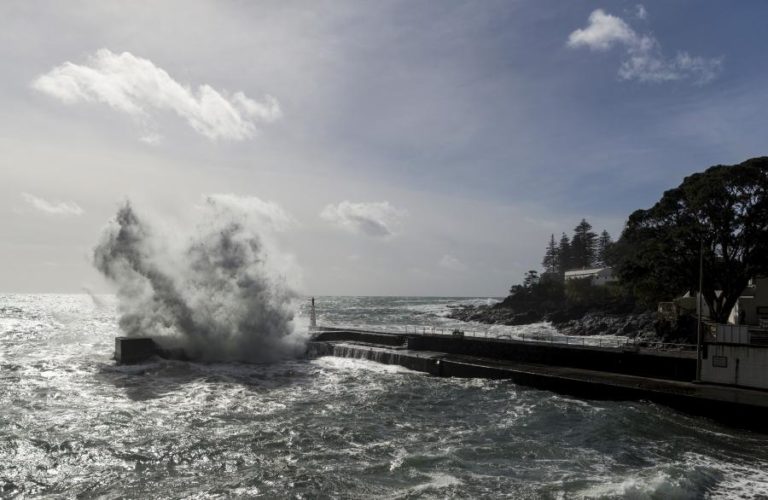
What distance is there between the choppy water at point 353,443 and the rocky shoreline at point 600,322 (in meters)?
20.8

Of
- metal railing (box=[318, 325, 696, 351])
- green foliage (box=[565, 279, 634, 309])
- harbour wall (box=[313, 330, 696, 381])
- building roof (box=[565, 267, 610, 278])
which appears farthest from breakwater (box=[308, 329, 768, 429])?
building roof (box=[565, 267, 610, 278])

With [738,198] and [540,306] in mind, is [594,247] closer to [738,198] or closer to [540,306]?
[540,306]

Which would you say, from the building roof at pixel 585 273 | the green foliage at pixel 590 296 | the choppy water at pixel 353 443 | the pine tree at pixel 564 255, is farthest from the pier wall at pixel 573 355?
the pine tree at pixel 564 255

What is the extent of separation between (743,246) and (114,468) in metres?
29.6

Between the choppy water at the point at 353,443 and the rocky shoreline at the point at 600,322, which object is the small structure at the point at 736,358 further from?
the rocky shoreline at the point at 600,322

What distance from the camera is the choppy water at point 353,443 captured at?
10961mm

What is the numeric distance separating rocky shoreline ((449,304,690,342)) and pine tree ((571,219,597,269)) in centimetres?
3754

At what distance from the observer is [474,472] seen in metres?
11.9

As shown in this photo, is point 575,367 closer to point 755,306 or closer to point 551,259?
point 755,306

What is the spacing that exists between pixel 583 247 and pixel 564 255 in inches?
176

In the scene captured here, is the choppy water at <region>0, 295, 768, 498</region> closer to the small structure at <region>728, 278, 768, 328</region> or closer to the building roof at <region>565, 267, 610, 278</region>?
the small structure at <region>728, 278, 768, 328</region>

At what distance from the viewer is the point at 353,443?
46.2 feet

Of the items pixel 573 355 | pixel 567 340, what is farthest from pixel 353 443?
pixel 567 340

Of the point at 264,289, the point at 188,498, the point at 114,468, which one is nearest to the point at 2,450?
the point at 114,468
